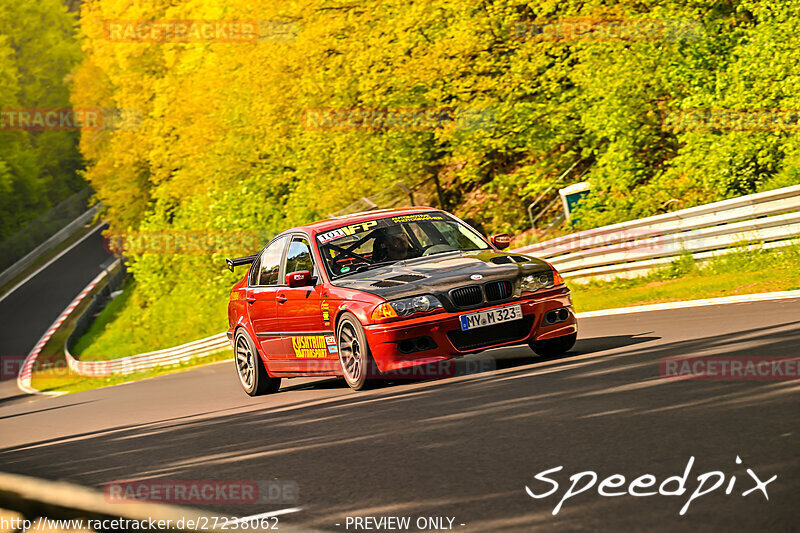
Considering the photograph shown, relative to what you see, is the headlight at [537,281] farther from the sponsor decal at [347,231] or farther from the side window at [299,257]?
the side window at [299,257]

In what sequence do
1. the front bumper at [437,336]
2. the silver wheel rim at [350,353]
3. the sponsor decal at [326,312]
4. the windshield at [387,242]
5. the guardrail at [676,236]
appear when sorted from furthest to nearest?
1. the guardrail at [676,236]
2. the windshield at [387,242]
3. the sponsor decal at [326,312]
4. the silver wheel rim at [350,353]
5. the front bumper at [437,336]

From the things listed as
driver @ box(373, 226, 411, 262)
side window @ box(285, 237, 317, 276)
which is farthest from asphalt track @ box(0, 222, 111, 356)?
driver @ box(373, 226, 411, 262)

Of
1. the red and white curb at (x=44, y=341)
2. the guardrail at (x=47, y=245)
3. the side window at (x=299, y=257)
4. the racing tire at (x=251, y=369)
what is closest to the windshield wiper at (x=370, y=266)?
the side window at (x=299, y=257)

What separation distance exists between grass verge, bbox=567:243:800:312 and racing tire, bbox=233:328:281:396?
5.84 metres

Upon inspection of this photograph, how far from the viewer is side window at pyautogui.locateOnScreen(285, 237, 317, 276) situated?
36.1 feet

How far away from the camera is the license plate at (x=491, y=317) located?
9234 mm

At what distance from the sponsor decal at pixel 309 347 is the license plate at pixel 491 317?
1781 millimetres

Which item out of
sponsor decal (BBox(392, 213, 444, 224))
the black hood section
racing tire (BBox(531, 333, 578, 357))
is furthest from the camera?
sponsor decal (BBox(392, 213, 444, 224))

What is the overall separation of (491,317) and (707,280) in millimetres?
7604

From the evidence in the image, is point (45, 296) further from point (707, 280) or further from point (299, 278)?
point (299, 278)

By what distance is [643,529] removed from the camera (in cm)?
406

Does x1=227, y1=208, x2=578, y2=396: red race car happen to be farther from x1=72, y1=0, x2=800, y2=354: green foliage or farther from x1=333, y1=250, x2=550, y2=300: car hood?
x1=72, y1=0, x2=800, y2=354: green foliage

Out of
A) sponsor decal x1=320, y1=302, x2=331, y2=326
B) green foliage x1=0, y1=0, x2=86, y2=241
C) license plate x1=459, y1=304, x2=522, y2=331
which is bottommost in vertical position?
license plate x1=459, y1=304, x2=522, y2=331

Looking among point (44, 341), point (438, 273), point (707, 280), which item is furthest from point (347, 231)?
point (44, 341)
